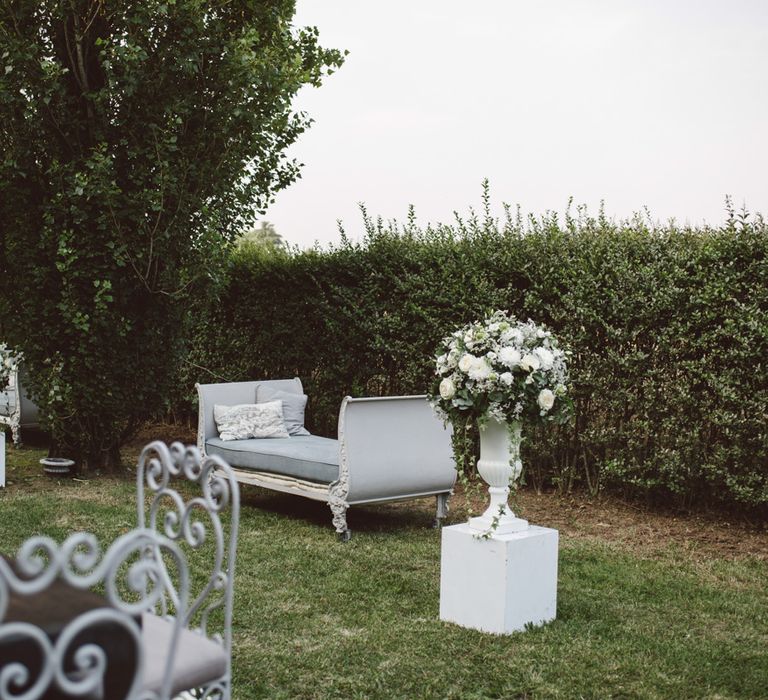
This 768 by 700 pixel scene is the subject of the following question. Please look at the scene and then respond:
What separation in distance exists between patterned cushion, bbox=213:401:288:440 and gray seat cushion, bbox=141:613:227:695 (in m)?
5.47

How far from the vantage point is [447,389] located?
4762 millimetres

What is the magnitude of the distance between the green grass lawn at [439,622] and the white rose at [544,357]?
1.36 m

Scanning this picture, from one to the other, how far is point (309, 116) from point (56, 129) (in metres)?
2.50

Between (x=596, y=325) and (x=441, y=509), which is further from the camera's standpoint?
(x=596, y=325)

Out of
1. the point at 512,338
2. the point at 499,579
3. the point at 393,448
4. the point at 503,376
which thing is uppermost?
the point at 512,338

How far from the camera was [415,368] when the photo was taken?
878 cm

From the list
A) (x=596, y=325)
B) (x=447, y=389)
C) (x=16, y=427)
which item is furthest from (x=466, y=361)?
(x=16, y=427)

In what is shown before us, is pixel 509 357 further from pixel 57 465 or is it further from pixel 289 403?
pixel 57 465

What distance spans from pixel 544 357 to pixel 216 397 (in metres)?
4.34

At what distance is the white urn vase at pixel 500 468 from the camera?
4.72m

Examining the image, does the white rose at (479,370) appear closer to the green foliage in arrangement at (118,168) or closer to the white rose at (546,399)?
the white rose at (546,399)

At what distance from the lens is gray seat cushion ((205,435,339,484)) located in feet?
22.5

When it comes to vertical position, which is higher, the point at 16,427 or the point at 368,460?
the point at 368,460

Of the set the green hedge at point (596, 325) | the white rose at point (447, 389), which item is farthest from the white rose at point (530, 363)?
the green hedge at point (596, 325)
